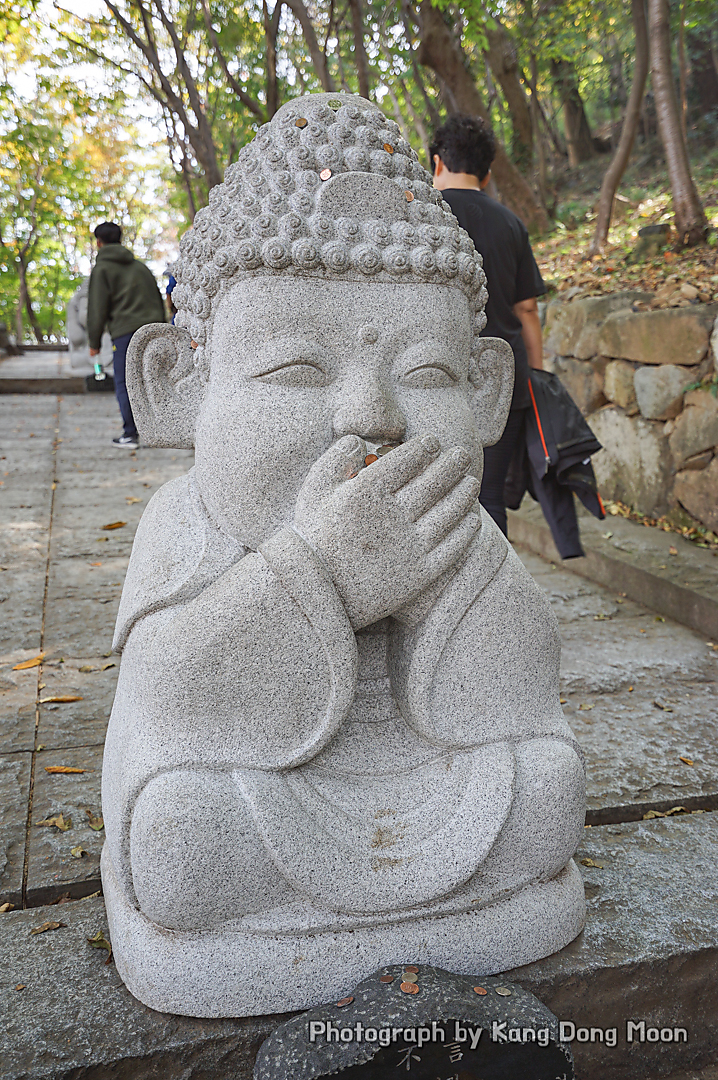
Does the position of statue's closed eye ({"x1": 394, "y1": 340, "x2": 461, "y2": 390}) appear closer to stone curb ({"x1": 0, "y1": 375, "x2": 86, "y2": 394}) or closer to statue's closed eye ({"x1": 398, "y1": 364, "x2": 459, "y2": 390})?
statue's closed eye ({"x1": 398, "y1": 364, "x2": 459, "y2": 390})

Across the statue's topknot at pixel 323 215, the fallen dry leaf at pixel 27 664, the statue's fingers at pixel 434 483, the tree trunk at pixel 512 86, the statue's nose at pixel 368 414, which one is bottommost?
the fallen dry leaf at pixel 27 664

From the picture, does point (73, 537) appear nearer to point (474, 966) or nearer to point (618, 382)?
point (618, 382)

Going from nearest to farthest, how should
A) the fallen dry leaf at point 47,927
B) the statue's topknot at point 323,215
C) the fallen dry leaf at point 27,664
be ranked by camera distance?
the statue's topknot at point 323,215
the fallen dry leaf at point 47,927
the fallen dry leaf at point 27,664

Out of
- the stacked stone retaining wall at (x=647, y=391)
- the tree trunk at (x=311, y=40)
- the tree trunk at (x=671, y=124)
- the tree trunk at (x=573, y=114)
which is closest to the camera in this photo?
the stacked stone retaining wall at (x=647, y=391)

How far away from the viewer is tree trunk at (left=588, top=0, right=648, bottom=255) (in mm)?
7340

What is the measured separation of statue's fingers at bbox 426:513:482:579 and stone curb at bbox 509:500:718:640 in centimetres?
263

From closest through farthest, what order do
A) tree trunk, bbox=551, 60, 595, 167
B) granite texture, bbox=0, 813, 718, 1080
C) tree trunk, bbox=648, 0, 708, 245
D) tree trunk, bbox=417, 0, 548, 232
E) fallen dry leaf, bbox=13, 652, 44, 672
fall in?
granite texture, bbox=0, 813, 718, 1080
fallen dry leaf, bbox=13, 652, 44, 672
tree trunk, bbox=648, 0, 708, 245
tree trunk, bbox=417, 0, 548, 232
tree trunk, bbox=551, 60, 595, 167

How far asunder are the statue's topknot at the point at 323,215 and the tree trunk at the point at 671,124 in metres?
4.95

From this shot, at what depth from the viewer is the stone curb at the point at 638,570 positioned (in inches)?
166

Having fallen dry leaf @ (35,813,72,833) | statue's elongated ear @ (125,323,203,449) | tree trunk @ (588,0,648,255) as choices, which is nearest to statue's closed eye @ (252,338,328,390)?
statue's elongated ear @ (125,323,203,449)

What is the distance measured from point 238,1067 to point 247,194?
185cm

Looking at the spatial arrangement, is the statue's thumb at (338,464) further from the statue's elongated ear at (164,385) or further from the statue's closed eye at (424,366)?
the statue's elongated ear at (164,385)

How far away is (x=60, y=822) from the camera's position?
250cm

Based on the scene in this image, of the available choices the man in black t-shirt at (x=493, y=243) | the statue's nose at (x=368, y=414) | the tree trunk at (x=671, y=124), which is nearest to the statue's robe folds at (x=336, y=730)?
the statue's nose at (x=368, y=414)
